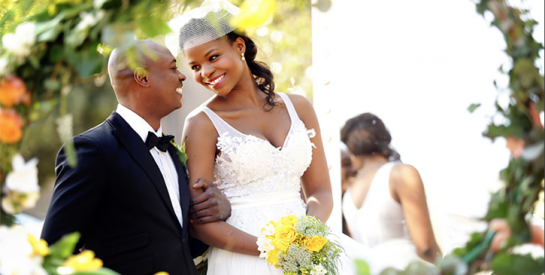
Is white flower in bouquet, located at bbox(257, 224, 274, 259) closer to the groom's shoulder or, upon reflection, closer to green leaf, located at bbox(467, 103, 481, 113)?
the groom's shoulder

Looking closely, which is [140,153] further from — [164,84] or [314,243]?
[314,243]

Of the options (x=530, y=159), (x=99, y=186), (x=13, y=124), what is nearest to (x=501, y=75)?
(x=530, y=159)

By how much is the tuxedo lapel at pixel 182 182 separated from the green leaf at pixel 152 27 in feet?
4.05

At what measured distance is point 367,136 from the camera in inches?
141

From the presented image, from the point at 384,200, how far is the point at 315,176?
3.80 feet

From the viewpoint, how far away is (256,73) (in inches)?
98.4

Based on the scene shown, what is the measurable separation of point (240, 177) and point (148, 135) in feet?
1.67

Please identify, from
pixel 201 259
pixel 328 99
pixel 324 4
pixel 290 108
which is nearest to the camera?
pixel 324 4

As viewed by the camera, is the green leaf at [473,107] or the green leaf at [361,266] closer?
the green leaf at [361,266]

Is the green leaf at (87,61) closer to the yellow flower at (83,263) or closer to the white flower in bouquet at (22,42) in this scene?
the white flower in bouquet at (22,42)

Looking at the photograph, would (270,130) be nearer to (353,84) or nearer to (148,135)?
(148,135)

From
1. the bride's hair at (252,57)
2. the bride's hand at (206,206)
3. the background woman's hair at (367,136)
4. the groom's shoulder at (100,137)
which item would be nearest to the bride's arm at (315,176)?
the bride's hair at (252,57)

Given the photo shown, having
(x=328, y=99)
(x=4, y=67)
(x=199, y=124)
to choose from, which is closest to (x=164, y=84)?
(x=199, y=124)

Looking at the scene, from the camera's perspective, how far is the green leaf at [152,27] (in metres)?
0.73
